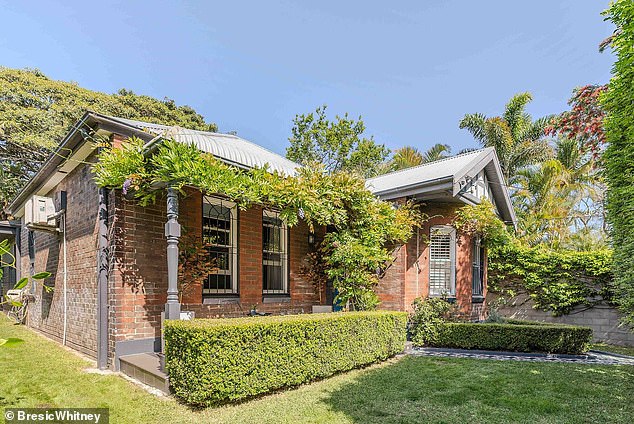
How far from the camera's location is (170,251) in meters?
5.57

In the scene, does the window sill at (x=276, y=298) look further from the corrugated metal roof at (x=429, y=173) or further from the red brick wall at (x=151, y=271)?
the corrugated metal roof at (x=429, y=173)

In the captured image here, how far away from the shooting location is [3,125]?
17828mm

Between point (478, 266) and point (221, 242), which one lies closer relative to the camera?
point (221, 242)

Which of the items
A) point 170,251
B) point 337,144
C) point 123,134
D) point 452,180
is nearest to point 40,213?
point 123,134

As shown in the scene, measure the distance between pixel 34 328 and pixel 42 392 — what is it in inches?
283

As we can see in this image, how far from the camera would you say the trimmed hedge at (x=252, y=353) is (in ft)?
14.9

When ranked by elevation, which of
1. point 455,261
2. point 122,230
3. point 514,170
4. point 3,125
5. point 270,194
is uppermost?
point 3,125

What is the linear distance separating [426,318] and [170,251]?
6276 millimetres

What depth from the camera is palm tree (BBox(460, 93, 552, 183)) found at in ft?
60.0

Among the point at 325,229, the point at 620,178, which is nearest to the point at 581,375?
the point at 620,178

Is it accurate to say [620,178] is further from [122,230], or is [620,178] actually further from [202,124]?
[202,124]

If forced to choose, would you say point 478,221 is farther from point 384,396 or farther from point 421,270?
point 384,396

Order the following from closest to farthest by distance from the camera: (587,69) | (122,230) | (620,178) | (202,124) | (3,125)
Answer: (620,178), (122,230), (587,69), (3,125), (202,124)

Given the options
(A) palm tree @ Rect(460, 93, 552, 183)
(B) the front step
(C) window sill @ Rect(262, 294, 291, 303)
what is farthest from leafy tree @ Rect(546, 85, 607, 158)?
(B) the front step
